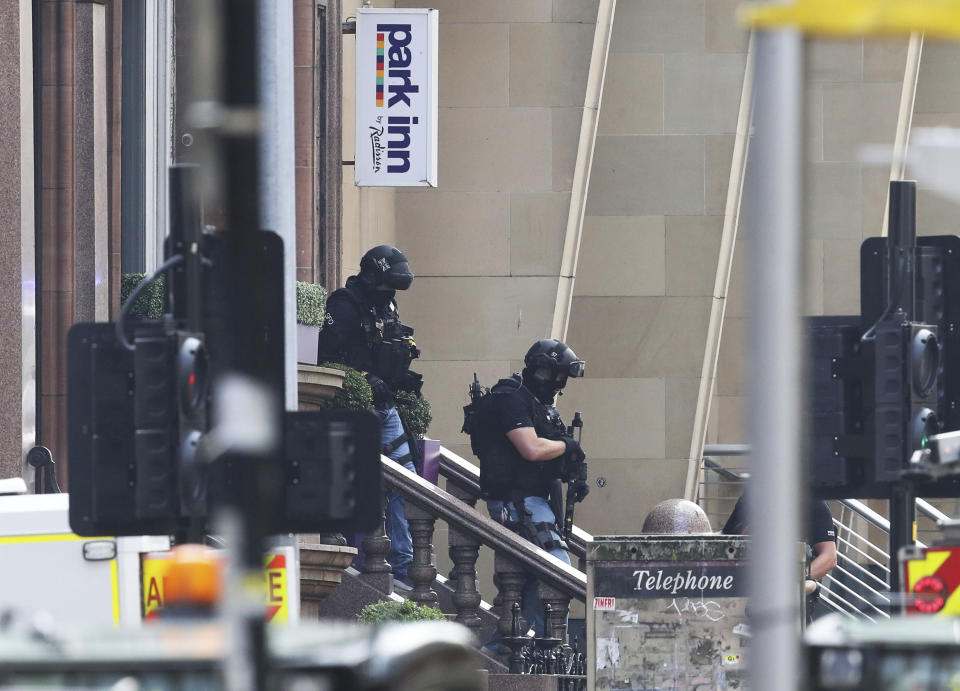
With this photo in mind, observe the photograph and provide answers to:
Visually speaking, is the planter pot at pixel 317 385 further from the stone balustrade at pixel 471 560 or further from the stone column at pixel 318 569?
the stone column at pixel 318 569

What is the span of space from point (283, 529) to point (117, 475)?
2.97 feet

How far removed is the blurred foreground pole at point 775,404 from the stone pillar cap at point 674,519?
30.9 ft

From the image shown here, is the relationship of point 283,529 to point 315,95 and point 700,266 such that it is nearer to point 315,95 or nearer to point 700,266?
point 315,95

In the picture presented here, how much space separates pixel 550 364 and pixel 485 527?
3.96 feet

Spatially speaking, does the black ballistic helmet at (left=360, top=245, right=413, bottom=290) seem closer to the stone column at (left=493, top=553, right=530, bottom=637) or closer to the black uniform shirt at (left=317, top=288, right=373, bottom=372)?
the black uniform shirt at (left=317, top=288, right=373, bottom=372)

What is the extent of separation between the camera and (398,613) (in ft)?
40.0

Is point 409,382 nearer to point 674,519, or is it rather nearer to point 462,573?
point 462,573

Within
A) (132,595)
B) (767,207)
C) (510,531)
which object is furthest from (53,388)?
(767,207)

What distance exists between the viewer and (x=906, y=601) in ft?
20.9

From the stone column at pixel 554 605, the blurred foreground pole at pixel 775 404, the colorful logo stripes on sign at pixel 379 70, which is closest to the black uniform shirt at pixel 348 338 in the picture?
the stone column at pixel 554 605

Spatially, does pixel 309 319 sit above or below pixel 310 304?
below

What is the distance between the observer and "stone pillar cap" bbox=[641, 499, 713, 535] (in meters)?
12.5

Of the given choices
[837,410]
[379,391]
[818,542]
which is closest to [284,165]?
[837,410]

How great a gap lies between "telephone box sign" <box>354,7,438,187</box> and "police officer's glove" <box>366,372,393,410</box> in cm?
553
